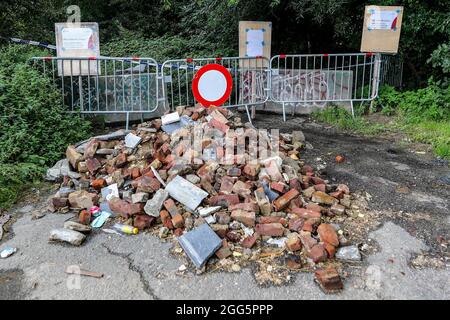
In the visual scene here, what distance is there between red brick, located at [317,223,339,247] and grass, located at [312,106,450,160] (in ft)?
10.9

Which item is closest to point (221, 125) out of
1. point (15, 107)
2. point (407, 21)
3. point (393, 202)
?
point (393, 202)

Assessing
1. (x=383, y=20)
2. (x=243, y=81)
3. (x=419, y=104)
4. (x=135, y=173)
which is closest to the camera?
(x=135, y=173)

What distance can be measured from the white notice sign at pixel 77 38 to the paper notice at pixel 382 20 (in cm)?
511

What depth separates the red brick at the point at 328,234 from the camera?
363 cm

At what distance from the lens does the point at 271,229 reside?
3.83m

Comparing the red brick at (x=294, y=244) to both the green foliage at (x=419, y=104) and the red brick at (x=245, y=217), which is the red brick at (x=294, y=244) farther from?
the green foliage at (x=419, y=104)

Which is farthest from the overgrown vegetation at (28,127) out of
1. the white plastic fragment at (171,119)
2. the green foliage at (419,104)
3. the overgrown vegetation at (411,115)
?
the green foliage at (419,104)

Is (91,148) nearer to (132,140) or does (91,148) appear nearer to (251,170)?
(132,140)

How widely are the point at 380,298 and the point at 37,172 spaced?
4.30m

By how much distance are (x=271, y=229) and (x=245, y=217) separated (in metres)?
0.26

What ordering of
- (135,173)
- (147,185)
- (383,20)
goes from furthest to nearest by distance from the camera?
1. (383,20)
2. (135,173)
3. (147,185)

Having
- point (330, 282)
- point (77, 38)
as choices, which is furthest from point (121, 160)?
point (77, 38)

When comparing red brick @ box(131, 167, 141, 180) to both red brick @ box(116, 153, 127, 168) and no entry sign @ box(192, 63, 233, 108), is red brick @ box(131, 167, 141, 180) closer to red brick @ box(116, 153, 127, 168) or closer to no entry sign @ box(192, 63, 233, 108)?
red brick @ box(116, 153, 127, 168)

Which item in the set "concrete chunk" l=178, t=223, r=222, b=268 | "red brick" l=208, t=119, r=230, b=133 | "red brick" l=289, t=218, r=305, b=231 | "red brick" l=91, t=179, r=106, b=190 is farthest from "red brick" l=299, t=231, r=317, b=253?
"red brick" l=91, t=179, r=106, b=190
